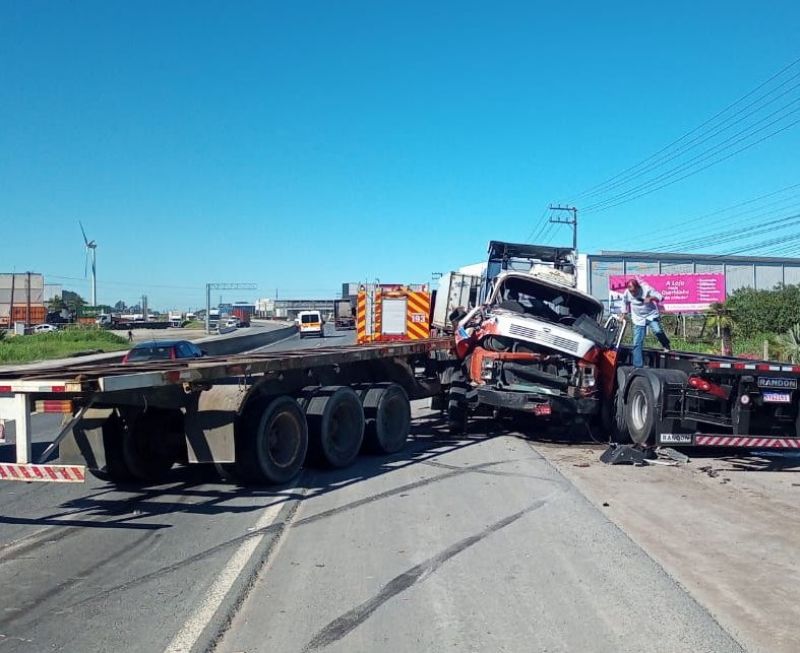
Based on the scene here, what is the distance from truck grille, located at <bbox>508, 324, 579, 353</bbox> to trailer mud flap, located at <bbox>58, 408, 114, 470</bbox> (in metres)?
6.63

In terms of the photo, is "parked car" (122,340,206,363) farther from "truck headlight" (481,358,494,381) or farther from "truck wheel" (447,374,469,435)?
"truck headlight" (481,358,494,381)

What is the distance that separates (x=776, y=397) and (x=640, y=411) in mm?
1818

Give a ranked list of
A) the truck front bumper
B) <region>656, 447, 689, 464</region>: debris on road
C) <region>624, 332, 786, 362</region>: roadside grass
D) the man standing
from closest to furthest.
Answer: <region>656, 447, 689, 464</region>: debris on road
the truck front bumper
the man standing
<region>624, 332, 786, 362</region>: roadside grass

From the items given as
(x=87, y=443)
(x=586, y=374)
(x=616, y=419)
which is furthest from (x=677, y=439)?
(x=87, y=443)

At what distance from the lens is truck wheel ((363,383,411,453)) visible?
11656 mm

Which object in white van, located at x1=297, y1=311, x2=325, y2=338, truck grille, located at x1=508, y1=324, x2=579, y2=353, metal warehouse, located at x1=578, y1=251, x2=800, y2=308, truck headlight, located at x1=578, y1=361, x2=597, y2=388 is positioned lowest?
truck headlight, located at x1=578, y1=361, x2=597, y2=388

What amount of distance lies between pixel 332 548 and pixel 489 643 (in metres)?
2.33

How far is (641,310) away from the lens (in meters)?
13.8

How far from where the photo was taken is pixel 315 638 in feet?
16.1

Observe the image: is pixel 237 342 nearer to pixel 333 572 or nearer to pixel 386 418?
pixel 386 418

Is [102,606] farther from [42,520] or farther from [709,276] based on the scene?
[709,276]

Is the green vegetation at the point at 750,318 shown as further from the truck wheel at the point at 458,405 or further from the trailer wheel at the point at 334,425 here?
the trailer wheel at the point at 334,425

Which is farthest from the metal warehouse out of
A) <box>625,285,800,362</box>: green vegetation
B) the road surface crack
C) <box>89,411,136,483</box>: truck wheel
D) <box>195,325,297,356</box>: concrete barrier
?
the road surface crack

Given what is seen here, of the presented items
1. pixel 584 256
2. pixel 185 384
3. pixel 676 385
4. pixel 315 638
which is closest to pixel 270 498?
pixel 185 384
